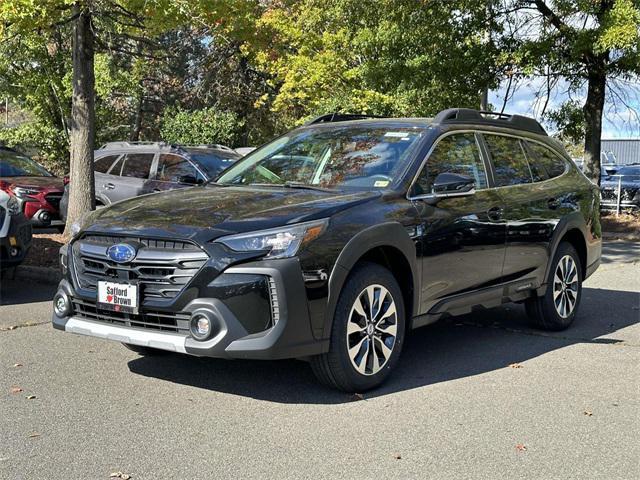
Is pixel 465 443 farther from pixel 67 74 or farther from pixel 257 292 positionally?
pixel 67 74

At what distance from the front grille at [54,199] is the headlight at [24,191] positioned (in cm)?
20

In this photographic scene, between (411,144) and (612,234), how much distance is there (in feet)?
37.6

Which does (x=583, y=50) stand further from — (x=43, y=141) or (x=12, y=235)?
(x=43, y=141)

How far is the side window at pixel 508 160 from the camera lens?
6.17 m

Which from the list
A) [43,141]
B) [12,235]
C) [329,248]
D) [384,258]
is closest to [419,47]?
[12,235]

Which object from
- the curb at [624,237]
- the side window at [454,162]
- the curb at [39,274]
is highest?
the side window at [454,162]

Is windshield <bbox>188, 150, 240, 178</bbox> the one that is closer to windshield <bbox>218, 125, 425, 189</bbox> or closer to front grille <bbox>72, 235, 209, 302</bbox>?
windshield <bbox>218, 125, 425, 189</bbox>

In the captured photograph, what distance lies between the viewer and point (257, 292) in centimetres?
421

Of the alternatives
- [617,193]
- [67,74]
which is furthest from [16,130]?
[617,193]

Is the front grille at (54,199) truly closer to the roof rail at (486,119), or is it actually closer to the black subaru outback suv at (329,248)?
the black subaru outback suv at (329,248)

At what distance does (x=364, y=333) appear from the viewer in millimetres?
4734

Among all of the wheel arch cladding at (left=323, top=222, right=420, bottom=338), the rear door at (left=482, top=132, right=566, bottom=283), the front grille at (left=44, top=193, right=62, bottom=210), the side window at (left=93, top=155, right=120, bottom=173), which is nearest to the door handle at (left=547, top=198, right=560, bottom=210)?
the rear door at (left=482, top=132, right=566, bottom=283)

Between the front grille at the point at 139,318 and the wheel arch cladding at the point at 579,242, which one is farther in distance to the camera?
the wheel arch cladding at the point at 579,242


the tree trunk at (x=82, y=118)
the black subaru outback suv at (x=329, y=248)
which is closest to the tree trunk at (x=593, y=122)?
the tree trunk at (x=82, y=118)
